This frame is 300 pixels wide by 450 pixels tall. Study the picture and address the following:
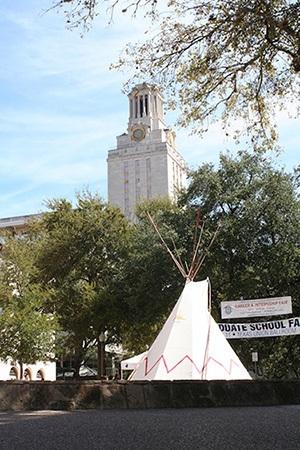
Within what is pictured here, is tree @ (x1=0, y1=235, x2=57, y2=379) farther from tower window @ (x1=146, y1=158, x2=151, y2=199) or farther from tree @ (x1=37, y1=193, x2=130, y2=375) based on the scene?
tower window @ (x1=146, y1=158, x2=151, y2=199)

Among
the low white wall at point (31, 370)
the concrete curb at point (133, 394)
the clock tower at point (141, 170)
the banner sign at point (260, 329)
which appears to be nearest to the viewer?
the concrete curb at point (133, 394)

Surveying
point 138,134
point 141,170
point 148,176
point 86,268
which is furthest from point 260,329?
point 138,134

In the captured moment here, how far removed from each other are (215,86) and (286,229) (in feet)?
61.0

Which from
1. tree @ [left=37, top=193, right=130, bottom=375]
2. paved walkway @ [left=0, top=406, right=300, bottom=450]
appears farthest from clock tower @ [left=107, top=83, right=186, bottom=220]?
paved walkway @ [left=0, top=406, right=300, bottom=450]

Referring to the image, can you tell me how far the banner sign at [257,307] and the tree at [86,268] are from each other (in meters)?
8.76

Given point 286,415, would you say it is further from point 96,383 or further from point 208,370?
point 208,370

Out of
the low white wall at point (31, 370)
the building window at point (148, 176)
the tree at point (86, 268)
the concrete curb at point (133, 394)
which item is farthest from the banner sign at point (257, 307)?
the building window at point (148, 176)

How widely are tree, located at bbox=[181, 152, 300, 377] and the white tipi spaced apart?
24.3ft

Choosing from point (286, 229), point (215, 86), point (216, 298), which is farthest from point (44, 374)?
point (215, 86)

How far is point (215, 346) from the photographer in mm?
19281

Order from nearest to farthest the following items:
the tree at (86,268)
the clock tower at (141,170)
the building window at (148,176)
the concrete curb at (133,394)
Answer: the concrete curb at (133,394), the tree at (86,268), the clock tower at (141,170), the building window at (148,176)

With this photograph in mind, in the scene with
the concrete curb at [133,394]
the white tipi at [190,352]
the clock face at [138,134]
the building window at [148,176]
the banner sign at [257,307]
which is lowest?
the concrete curb at [133,394]

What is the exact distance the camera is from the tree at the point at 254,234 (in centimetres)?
2753

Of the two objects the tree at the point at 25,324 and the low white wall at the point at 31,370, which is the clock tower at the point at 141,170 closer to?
the low white wall at the point at 31,370
